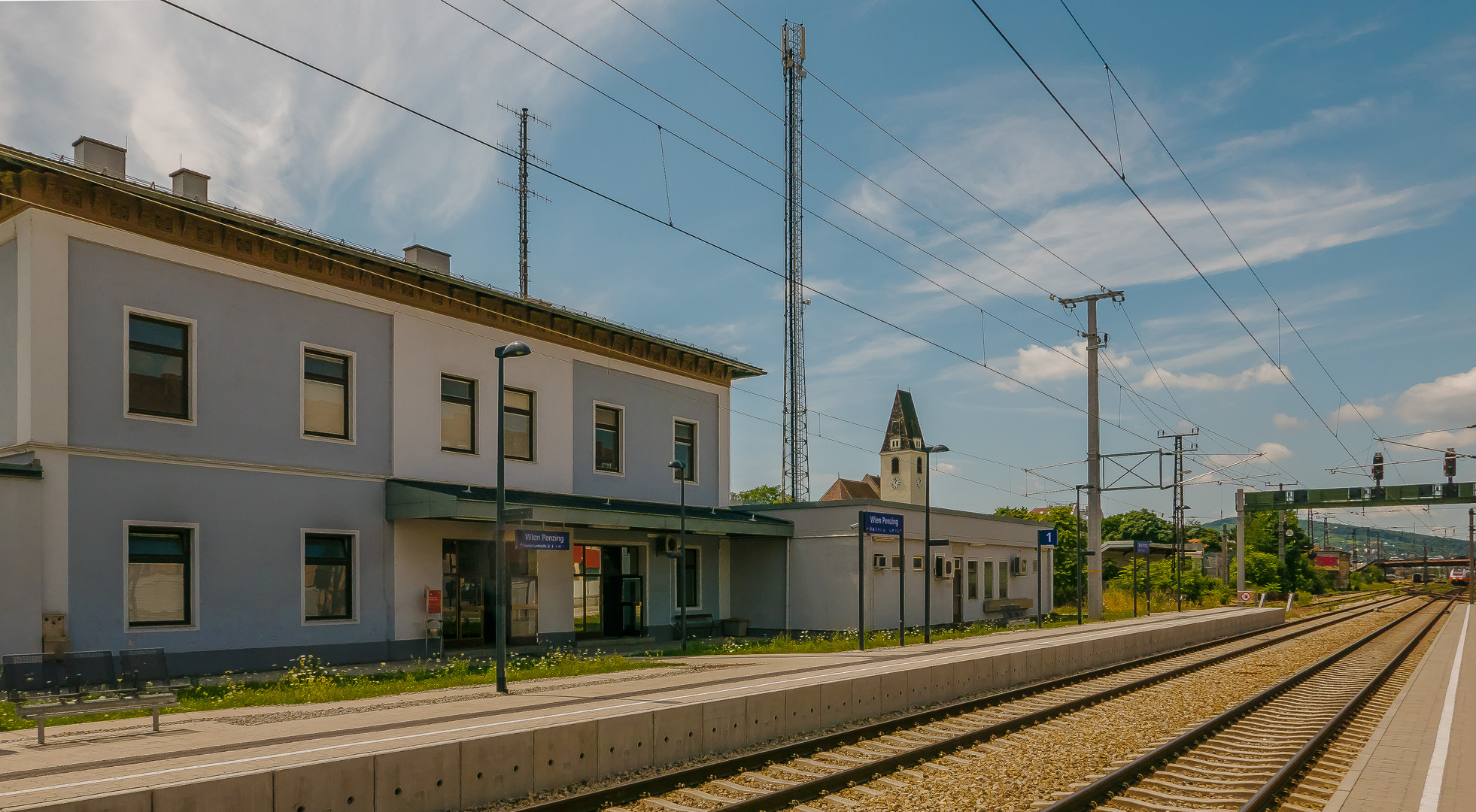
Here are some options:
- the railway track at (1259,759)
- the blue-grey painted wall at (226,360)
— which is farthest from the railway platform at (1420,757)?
the blue-grey painted wall at (226,360)

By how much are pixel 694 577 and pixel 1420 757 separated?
19839 millimetres

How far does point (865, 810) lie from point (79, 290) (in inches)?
572

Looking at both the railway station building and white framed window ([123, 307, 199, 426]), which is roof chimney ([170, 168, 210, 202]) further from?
the railway station building

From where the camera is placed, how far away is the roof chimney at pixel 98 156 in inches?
664

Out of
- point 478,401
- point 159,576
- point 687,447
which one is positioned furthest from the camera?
point 687,447

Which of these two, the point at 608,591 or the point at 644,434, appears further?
the point at 644,434

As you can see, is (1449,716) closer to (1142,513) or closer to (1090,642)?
(1090,642)

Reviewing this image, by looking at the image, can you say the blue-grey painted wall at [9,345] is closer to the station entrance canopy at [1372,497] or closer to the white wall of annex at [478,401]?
the white wall of annex at [478,401]

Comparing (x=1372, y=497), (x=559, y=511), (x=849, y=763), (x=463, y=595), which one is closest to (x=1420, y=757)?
(x=849, y=763)

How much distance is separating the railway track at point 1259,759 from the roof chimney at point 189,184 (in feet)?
58.5

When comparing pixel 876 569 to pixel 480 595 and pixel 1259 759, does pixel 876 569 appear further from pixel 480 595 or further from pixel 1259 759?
pixel 1259 759

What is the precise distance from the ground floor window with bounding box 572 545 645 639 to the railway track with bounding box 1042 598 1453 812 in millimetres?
15046

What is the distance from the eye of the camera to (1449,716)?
46.3 feet

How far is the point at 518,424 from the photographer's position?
2389 centimetres
